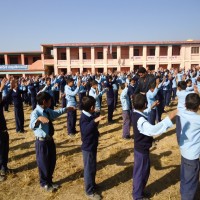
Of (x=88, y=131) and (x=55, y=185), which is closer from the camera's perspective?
(x=88, y=131)

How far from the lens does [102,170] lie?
16.3ft

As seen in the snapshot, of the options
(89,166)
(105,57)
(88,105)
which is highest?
(105,57)

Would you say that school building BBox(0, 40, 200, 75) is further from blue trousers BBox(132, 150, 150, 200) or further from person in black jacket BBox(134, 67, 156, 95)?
blue trousers BBox(132, 150, 150, 200)

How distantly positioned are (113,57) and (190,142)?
3174cm

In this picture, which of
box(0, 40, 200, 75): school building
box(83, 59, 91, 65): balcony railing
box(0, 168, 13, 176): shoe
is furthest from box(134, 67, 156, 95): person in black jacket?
box(83, 59, 91, 65): balcony railing

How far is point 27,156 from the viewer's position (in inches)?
232

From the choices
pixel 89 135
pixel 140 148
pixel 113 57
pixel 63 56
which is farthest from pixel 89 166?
pixel 63 56

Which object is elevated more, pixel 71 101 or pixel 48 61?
pixel 48 61

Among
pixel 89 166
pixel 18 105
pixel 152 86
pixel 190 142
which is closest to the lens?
pixel 190 142

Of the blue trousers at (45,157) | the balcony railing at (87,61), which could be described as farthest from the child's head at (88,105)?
the balcony railing at (87,61)

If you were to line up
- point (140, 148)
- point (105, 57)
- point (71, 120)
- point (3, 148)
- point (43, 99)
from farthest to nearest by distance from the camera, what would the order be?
point (105, 57) → point (71, 120) → point (3, 148) → point (43, 99) → point (140, 148)

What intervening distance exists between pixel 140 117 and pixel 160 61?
31.4m

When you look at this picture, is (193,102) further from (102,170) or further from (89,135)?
(102,170)

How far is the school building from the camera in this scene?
3231cm
